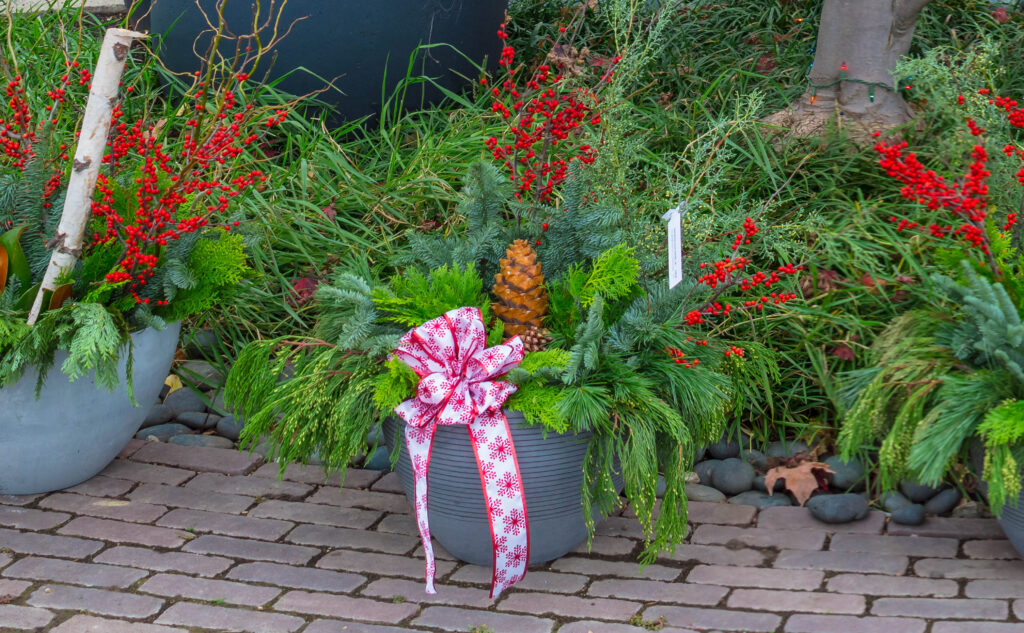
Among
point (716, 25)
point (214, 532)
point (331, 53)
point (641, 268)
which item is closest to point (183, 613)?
point (214, 532)

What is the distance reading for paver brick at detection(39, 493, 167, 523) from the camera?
3.12 metres

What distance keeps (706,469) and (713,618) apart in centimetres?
83

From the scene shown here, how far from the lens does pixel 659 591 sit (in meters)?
2.70

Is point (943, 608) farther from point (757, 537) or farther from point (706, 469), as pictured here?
point (706, 469)

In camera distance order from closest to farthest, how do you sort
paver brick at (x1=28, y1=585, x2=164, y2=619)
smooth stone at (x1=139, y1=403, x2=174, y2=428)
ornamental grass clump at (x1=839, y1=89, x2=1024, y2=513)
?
ornamental grass clump at (x1=839, y1=89, x2=1024, y2=513) → paver brick at (x1=28, y1=585, x2=164, y2=619) → smooth stone at (x1=139, y1=403, x2=174, y2=428)

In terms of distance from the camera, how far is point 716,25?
5332mm

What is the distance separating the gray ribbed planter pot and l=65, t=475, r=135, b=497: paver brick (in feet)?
3.44

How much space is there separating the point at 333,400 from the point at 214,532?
0.70m

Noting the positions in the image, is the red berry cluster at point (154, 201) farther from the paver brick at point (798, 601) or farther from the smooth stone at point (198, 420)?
the paver brick at point (798, 601)

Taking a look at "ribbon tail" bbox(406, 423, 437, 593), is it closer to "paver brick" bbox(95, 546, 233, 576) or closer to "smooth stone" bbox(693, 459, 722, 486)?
"paver brick" bbox(95, 546, 233, 576)

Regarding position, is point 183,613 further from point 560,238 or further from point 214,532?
point 560,238

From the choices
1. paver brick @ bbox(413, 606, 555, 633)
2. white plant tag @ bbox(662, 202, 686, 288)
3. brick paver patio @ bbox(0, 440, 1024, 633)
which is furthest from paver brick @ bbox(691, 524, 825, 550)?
white plant tag @ bbox(662, 202, 686, 288)

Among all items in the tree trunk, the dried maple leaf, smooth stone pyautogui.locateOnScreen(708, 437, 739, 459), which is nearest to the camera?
the dried maple leaf

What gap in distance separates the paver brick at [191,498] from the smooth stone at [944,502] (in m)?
Answer: 2.08
